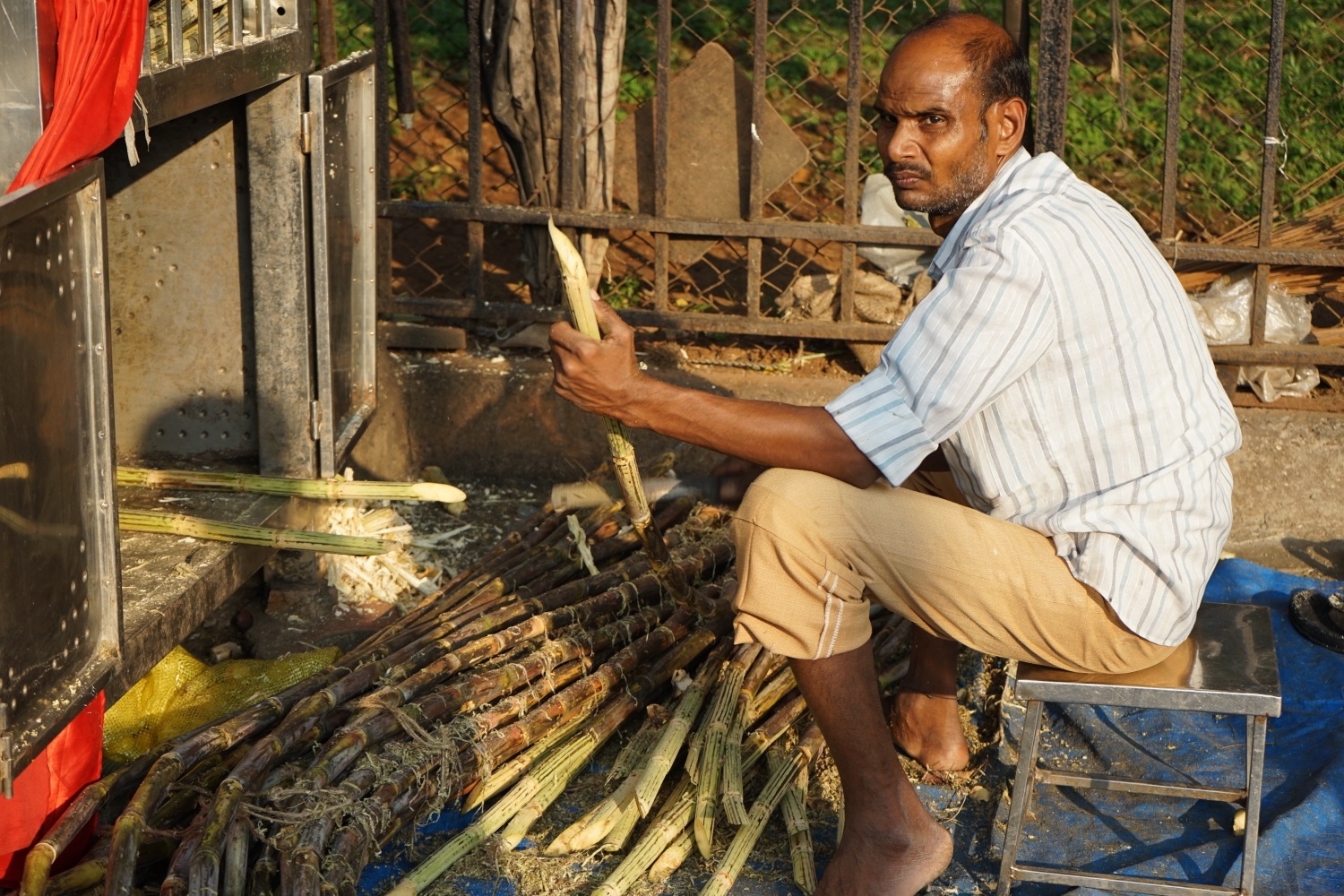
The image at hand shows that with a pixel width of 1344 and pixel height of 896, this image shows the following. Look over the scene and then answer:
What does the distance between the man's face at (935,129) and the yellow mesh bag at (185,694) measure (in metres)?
2.05

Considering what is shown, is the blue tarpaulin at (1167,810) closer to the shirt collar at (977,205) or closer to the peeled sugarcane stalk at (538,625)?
the peeled sugarcane stalk at (538,625)

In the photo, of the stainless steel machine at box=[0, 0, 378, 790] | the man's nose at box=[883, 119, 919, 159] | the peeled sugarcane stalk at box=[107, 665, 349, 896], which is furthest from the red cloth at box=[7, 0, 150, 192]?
the man's nose at box=[883, 119, 919, 159]

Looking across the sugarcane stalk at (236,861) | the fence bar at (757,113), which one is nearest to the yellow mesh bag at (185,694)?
the sugarcane stalk at (236,861)

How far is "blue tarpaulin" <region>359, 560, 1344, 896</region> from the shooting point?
9.47ft

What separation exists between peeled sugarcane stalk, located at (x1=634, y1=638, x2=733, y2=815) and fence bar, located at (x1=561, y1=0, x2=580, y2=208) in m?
1.95

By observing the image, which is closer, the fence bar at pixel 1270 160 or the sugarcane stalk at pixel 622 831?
the sugarcane stalk at pixel 622 831

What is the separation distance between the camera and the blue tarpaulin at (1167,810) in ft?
9.47

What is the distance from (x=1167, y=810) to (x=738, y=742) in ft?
3.54

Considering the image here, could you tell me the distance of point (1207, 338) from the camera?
4.64 meters

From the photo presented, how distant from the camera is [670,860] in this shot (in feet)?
9.34

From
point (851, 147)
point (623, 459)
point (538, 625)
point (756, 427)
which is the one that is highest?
point (851, 147)

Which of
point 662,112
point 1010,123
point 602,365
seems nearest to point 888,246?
point 662,112

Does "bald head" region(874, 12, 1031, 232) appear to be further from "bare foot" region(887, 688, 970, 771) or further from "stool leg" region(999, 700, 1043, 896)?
"bare foot" region(887, 688, 970, 771)

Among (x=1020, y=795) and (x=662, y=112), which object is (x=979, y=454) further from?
(x=662, y=112)
